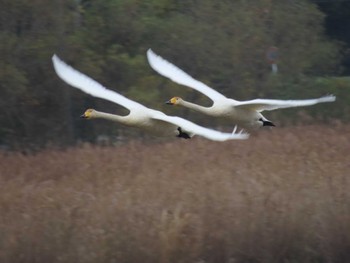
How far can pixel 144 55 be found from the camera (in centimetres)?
1939

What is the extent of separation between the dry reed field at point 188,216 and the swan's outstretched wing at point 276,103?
0.68 meters

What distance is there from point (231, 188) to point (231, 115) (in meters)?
0.63

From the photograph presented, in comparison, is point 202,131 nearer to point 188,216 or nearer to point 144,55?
point 188,216

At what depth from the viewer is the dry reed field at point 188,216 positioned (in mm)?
9641

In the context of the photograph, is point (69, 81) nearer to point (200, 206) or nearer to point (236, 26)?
point (200, 206)

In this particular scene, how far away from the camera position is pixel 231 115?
425 inches

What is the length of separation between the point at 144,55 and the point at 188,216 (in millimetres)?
9708

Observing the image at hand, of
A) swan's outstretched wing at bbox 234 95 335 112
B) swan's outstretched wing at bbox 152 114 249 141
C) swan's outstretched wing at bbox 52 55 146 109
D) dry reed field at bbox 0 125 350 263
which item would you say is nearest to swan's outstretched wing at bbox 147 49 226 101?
swan's outstretched wing at bbox 234 95 335 112

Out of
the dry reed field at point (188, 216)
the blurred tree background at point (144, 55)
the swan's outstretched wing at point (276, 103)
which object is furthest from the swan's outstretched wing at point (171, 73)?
the blurred tree background at point (144, 55)

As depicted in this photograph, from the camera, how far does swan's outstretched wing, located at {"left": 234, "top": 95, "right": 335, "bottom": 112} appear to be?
9.96 meters

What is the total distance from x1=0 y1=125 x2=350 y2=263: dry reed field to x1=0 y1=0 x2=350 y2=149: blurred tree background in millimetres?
5076

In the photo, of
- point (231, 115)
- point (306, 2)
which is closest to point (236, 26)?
point (306, 2)

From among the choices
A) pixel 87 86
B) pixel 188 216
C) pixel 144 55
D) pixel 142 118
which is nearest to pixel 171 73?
pixel 87 86

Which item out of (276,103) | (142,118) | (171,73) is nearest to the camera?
(276,103)
